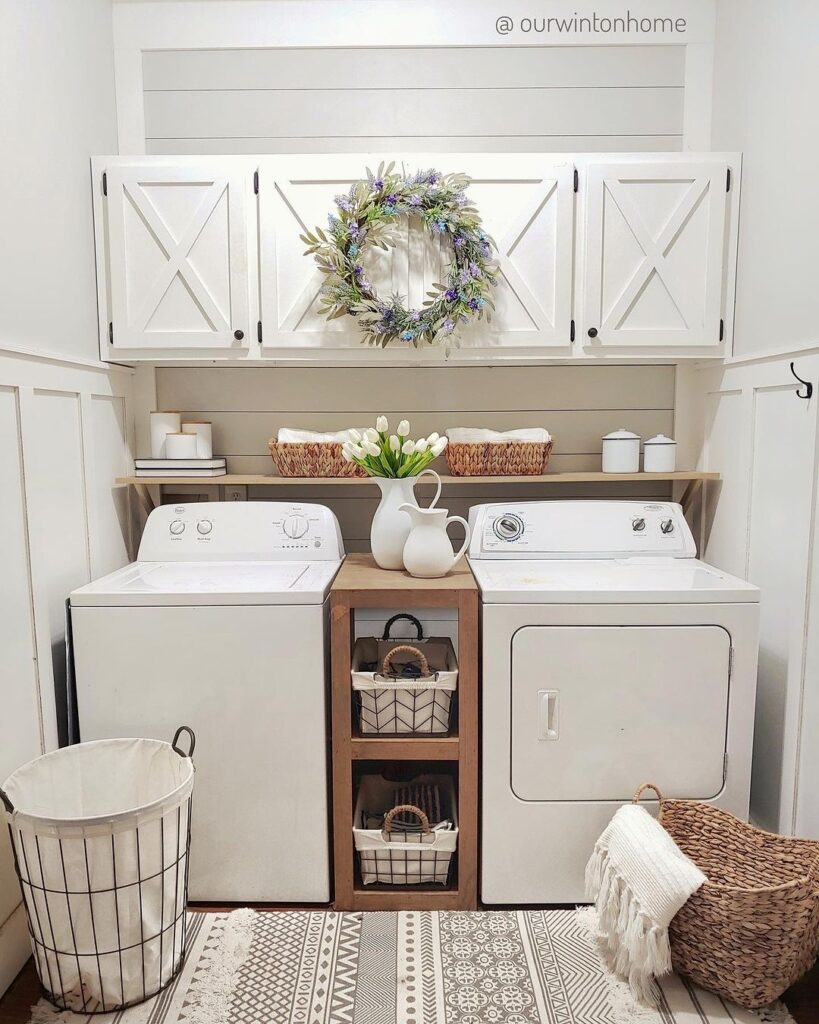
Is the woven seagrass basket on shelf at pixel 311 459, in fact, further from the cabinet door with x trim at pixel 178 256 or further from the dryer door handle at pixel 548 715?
the dryer door handle at pixel 548 715

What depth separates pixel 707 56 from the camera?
94.3 inches

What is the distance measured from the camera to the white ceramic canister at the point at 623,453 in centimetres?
244

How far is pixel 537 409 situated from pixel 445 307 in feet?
1.94

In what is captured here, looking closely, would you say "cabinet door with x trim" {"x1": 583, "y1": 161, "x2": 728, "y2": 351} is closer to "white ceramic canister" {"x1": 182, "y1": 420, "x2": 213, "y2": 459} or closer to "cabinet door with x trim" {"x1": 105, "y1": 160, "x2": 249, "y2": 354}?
"cabinet door with x trim" {"x1": 105, "y1": 160, "x2": 249, "y2": 354}

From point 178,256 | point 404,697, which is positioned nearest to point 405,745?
point 404,697

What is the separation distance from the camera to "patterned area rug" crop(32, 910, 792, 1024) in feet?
5.27

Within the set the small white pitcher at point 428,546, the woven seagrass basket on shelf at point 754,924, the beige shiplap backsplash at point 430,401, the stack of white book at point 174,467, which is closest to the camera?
the woven seagrass basket on shelf at point 754,924

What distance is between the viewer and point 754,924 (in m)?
1.55

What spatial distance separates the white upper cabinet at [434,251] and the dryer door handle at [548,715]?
1.06m

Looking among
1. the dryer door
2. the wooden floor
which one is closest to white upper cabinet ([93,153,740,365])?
the dryer door

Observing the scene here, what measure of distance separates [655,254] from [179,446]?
162 cm

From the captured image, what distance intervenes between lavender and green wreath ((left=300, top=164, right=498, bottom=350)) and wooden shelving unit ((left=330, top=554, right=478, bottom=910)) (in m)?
0.80

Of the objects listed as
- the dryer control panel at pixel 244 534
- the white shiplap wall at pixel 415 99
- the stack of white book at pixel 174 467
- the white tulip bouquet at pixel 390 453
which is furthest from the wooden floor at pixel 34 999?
the white shiplap wall at pixel 415 99

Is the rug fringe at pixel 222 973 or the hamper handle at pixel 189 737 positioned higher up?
the hamper handle at pixel 189 737
